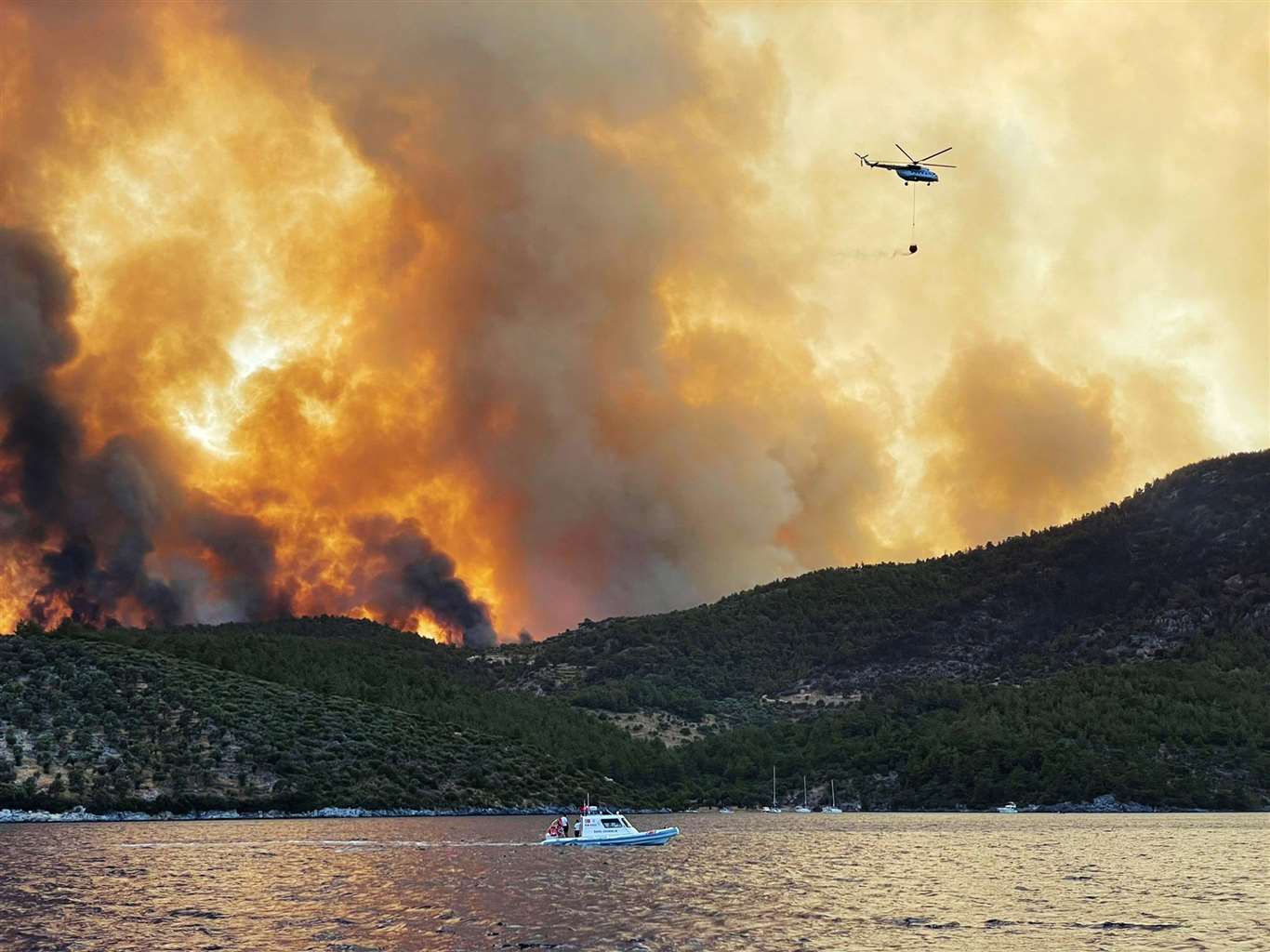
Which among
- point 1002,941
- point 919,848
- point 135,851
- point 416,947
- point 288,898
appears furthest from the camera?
point 919,848

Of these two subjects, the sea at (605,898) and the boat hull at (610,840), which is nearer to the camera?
the sea at (605,898)

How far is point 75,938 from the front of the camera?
304 ft

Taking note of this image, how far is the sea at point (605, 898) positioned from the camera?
95.9 m

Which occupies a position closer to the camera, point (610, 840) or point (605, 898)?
point (605, 898)

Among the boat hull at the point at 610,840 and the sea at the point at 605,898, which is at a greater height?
the boat hull at the point at 610,840

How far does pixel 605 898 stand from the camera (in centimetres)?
12381

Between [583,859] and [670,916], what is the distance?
68434 mm

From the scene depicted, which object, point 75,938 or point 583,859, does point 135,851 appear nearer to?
point 583,859

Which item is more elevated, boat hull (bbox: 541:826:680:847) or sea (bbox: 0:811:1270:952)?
boat hull (bbox: 541:826:680:847)

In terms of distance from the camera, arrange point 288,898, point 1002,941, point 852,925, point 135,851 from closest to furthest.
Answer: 1. point 1002,941
2. point 852,925
3. point 288,898
4. point 135,851

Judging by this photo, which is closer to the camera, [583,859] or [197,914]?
[197,914]

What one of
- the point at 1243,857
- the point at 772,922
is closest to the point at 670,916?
the point at 772,922

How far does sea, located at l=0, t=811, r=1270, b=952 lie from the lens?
9594 cm

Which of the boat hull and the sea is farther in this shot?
the boat hull
